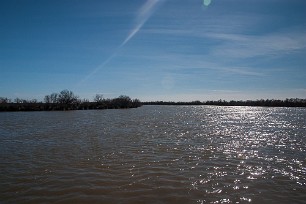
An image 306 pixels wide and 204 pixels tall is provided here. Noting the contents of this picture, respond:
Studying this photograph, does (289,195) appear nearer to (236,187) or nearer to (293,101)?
(236,187)

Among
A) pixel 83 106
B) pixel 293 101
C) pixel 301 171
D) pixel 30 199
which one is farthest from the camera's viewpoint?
pixel 293 101

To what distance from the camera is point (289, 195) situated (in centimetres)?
790

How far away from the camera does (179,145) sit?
16328 millimetres

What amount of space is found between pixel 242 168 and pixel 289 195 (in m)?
3.09

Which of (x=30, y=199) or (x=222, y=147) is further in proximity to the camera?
(x=222, y=147)

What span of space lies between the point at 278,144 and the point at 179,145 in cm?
607

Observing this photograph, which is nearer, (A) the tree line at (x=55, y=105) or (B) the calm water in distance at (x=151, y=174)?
(B) the calm water in distance at (x=151, y=174)

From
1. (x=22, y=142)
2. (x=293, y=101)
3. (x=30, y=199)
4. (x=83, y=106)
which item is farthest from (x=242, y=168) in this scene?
(x=293, y=101)

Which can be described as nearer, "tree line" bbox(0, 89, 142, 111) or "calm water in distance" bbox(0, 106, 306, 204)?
"calm water in distance" bbox(0, 106, 306, 204)

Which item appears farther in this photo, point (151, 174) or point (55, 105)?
point (55, 105)

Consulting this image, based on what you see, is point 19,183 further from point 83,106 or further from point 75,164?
point 83,106

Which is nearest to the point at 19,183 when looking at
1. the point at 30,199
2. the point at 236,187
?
the point at 30,199

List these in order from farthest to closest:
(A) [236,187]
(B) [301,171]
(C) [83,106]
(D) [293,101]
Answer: (D) [293,101], (C) [83,106], (B) [301,171], (A) [236,187]

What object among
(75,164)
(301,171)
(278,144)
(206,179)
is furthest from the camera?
(278,144)
